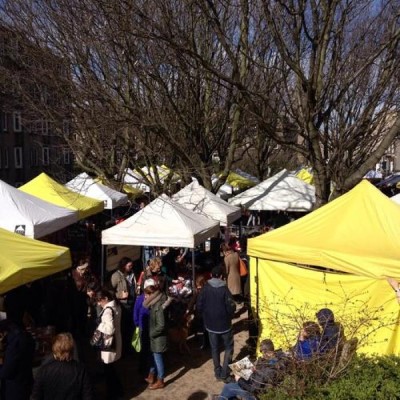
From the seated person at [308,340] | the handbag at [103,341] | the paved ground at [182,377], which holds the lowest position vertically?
the paved ground at [182,377]

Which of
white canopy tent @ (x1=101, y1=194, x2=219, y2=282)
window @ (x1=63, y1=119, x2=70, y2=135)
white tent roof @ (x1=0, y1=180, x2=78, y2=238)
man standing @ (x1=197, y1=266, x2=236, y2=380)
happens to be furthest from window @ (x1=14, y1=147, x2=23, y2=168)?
man standing @ (x1=197, y1=266, x2=236, y2=380)

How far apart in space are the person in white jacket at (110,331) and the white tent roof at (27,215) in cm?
332

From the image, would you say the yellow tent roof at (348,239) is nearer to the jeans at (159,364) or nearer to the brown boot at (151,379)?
the jeans at (159,364)

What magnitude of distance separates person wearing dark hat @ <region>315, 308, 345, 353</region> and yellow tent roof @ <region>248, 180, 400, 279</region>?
84cm

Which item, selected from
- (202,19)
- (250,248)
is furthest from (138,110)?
(250,248)

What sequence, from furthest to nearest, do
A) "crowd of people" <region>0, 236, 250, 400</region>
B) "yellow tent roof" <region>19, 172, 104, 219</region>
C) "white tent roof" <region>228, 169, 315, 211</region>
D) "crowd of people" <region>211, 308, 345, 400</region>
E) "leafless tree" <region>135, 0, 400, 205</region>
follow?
"white tent roof" <region>228, 169, 315, 211</region> → "yellow tent roof" <region>19, 172, 104, 219</region> → "leafless tree" <region>135, 0, 400, 205</region> → "crowd of people" <region>211, 308, 345, 400</region> → "crowd of people" <region>0, 236, 250, 400</region>

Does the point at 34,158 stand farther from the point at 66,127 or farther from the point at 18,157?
the point at 66,127

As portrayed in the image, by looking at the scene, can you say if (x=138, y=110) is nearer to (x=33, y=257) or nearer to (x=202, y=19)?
(x=202, y=19)

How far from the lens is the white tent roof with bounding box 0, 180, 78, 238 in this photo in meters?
9.26

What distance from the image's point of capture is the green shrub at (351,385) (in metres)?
4.33

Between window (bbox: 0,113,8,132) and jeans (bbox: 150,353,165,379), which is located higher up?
window (bbox: 0,113,8,132)

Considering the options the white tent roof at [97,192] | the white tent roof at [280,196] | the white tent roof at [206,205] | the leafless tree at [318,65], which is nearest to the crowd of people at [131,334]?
the white tent roof at [206,205]

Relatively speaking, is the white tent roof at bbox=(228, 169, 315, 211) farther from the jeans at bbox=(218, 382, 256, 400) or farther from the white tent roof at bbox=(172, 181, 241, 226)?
the jeans at bbox=(218, 382, 256, 400)

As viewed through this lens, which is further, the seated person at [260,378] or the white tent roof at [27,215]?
the white tent roof at [27,215]
